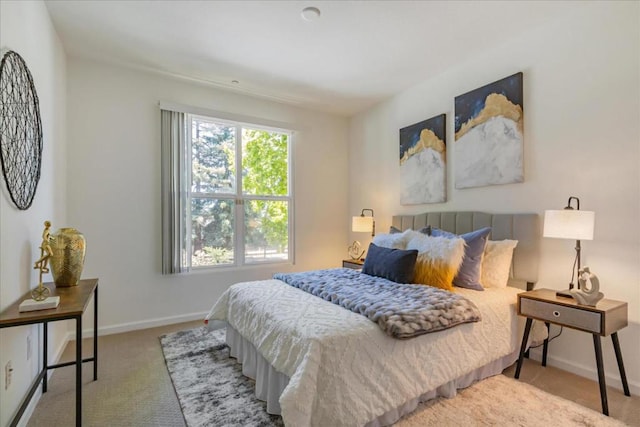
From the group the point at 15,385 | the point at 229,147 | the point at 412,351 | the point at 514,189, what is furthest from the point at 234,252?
the point at 514,189

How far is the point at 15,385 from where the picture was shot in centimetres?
170

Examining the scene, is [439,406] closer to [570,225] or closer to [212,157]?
[570,225]

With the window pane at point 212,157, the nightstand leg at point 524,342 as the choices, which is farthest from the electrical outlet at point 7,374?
the nightstand leg at point 524,342

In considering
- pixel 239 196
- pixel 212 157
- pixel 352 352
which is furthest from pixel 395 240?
pixel 212 157

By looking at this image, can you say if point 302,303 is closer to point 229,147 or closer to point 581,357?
point 581,357

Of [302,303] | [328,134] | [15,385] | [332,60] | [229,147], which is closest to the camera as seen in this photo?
[15,385]

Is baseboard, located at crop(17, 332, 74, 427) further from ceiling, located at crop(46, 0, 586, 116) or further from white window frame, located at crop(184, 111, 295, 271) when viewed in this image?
ceiling, located at crop(46, 0, 586, 116)

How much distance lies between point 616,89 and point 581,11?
673mm

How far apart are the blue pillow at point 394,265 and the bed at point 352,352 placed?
40 cm

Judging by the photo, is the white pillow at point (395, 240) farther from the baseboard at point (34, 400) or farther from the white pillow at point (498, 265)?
the baseboard at point (34, 400)

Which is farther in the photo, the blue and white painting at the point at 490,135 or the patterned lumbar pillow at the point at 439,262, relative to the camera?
the blue and white painting at the point at 490,135

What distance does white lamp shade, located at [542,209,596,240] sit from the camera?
2045 millimetres

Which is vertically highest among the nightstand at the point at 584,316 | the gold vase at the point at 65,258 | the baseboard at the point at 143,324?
the gold vase at the point at 65,258

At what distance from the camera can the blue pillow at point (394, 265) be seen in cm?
256
